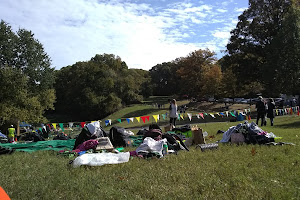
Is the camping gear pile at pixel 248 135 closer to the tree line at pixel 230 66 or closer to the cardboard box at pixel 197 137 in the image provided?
the cardboard box at pixel 197 137

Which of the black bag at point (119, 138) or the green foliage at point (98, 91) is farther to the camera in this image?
the green foliage at point (98, 91)

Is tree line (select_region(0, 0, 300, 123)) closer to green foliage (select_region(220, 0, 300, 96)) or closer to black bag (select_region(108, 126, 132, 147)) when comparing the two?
green foliage (select_region(220, 0, 300, 96))

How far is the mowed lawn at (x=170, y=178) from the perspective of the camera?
386 centimetres

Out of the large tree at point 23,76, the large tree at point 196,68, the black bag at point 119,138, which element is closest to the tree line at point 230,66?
the large tree at point 23,76

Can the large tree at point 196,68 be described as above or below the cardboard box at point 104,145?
above

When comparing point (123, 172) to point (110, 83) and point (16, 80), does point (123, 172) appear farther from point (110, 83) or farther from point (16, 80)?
point (110, 83)

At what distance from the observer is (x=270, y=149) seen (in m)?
6.68

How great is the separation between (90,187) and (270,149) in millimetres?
4763

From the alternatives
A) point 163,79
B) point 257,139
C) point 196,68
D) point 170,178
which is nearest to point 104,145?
point 170,178

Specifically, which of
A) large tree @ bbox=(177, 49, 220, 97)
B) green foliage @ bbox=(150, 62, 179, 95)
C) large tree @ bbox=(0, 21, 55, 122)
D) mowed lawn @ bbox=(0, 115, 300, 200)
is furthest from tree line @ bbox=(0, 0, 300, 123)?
green foliage @ bbox=(150, 62, 179, 95)

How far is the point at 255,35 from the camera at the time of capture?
32469 mm

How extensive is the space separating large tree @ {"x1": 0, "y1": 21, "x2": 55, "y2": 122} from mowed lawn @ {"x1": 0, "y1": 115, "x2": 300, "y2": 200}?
25574 mm

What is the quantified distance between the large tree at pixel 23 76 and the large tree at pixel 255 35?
25492mm

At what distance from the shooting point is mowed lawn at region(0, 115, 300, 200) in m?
3.86
